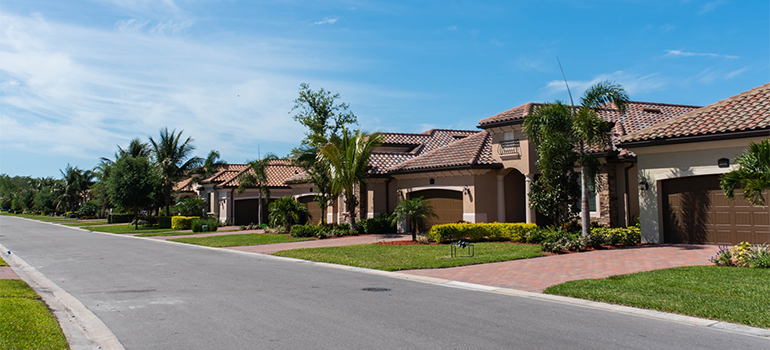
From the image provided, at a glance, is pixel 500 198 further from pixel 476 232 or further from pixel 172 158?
pixel 172 158

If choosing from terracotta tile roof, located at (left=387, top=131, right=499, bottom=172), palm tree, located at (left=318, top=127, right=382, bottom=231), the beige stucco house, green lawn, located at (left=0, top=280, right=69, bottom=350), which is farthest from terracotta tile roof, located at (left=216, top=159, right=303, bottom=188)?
green lawn, located at (left=0, top=280, right=69, bottom=350)

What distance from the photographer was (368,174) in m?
28.6

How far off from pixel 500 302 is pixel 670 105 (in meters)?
24.0

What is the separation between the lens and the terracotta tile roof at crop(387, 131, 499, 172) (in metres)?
23.9

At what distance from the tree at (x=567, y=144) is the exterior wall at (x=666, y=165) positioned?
157 cm

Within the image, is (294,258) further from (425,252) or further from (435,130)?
(435,130)

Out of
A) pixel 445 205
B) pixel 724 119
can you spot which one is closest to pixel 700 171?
pixel 724 119

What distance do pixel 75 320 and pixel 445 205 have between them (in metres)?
19.3

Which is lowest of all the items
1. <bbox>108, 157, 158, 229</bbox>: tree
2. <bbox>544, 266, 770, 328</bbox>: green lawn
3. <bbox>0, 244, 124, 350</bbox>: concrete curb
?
<bbox>0, 244, 124, 350</bbox>: concrete curb

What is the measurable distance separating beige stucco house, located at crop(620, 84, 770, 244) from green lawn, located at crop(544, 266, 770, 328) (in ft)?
17.1

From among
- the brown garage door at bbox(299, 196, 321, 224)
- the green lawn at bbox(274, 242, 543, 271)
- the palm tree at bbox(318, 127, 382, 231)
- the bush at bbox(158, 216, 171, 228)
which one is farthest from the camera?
the bush at bbox(158, 216, 171, 228)

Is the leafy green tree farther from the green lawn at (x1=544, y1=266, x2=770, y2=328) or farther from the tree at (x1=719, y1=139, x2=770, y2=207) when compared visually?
the tree at (x1=719, y1=139, x2=770, y2=207)

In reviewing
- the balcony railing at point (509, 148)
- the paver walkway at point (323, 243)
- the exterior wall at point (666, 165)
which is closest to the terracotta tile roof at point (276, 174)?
the paver walkway at point (323, 243)

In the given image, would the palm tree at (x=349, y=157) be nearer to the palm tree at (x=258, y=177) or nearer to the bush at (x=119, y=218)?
the palm tree at (x=258, y=177)
